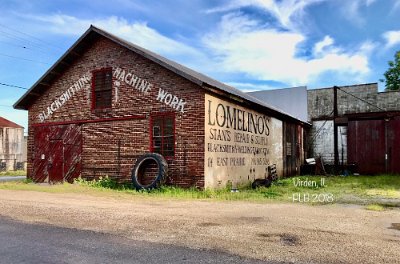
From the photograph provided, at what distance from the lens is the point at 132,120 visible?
1555 cm

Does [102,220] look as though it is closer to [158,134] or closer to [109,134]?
[158,134]

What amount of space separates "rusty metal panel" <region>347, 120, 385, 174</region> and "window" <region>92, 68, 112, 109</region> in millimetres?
15197

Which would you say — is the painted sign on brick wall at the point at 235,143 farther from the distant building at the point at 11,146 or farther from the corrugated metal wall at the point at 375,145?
the distant building at the point at 11,146

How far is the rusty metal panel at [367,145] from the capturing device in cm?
2302

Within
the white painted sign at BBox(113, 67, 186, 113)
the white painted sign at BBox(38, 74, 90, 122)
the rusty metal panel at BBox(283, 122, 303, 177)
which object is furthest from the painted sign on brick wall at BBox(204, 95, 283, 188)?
the white painted sign at BBox(38, 74, 90, 122)

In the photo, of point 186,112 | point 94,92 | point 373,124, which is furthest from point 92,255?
point 373,124

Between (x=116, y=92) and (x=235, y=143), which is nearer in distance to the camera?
(x=235, y=143)

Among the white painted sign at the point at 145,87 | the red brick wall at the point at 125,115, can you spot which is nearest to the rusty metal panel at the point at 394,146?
the red brick wall at the point at 125,115

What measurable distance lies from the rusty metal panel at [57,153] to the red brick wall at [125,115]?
360 mm

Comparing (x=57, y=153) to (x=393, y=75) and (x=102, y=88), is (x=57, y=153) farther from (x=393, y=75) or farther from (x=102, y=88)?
(x=393, y=75)

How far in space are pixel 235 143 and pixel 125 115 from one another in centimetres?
468

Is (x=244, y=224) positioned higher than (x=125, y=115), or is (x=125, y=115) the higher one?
(x=125, y=115)

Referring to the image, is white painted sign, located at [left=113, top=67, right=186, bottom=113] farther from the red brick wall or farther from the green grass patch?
the green grass patch

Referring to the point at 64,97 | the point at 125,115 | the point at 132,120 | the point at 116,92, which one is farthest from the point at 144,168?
the point at 64,97
